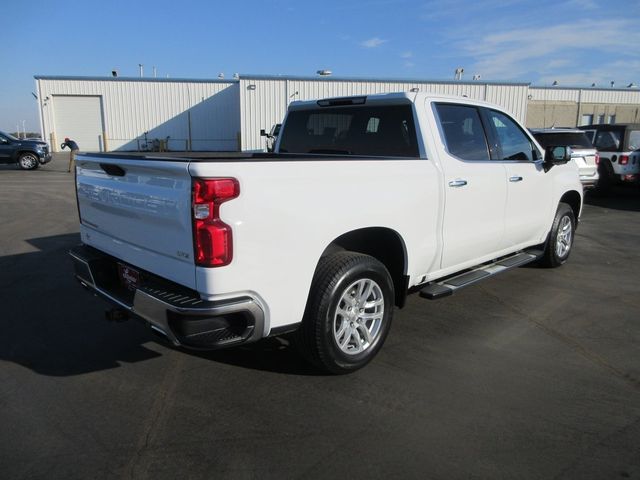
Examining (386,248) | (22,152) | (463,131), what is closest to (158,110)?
(22,152)

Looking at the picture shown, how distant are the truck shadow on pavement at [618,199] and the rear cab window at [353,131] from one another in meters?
10.2

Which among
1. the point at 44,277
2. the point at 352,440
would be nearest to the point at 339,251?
the point at 352,440

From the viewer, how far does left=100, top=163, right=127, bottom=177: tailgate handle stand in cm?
326

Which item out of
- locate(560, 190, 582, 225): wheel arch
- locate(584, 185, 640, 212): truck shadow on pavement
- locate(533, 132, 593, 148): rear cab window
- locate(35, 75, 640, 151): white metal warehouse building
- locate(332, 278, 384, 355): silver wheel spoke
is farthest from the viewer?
locate(35, 75, 640, 151): white metal warehouse building

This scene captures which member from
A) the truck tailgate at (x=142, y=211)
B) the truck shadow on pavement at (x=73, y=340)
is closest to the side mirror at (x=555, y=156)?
the truck shadow on pavement at (x=73, y=340)

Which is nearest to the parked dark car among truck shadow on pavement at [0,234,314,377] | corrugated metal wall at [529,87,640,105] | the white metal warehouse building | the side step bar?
the white metal warehouse building

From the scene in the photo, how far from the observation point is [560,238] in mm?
6250

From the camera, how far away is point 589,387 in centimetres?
340

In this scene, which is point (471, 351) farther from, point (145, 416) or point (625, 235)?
point (625, 235)

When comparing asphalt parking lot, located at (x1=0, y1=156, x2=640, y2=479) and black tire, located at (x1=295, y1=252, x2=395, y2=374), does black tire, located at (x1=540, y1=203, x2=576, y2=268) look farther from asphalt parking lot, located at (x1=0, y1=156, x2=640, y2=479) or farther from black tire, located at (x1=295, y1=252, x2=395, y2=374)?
black tire, located at (x1=295, y1=252, x2=395, y2=374)

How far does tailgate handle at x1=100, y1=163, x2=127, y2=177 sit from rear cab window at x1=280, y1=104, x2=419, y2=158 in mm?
2068

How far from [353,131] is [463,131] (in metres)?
1.00

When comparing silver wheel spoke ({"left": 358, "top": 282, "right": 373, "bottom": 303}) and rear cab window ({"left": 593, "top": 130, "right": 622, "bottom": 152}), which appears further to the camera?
rear cab window ({"left": 593, "top": 130, "right": 622, "bottom": 152})

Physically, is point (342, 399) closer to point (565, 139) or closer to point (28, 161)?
point (565, 139)
